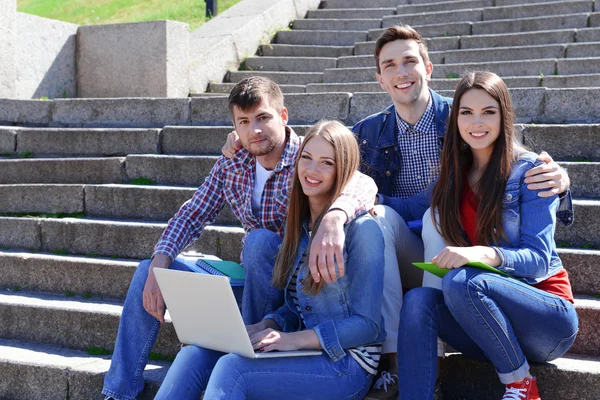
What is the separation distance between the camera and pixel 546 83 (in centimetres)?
594

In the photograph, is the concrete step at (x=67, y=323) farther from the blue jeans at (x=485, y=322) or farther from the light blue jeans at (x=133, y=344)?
the blue jeans at (x=485, y=322)

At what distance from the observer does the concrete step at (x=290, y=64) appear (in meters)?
7.69

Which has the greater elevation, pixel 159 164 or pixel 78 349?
pixel 159 164

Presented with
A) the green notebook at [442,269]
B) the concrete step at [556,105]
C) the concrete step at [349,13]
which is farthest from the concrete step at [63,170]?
the concrete step at [349,13]

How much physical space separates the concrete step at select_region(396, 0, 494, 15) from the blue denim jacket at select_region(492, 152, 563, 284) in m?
5.91

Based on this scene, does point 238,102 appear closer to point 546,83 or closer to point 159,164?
point 159,164

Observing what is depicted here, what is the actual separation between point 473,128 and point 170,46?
466cm

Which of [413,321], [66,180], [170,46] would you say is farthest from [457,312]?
[170,46]

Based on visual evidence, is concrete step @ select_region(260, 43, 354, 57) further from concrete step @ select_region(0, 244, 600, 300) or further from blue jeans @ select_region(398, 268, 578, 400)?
blue jeans @ select_region(398, 268, 578, 400)

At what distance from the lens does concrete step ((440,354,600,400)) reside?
2.88 meters

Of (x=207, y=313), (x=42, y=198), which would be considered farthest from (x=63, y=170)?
(x=207, y=313)

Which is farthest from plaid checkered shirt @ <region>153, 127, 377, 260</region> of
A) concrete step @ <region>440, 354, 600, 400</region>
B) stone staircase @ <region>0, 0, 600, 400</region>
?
concrete step @ <region>440, 354, 600, 400</region>

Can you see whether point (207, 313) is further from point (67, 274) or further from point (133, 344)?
point (67, 274)

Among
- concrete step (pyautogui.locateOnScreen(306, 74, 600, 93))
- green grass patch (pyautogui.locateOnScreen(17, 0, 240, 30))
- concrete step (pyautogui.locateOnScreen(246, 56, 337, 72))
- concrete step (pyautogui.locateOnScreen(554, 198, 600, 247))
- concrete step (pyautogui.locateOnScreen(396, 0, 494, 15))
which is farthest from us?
green grass patch (pyautogui.locateOnScreen(17, 0, 240, 30))
